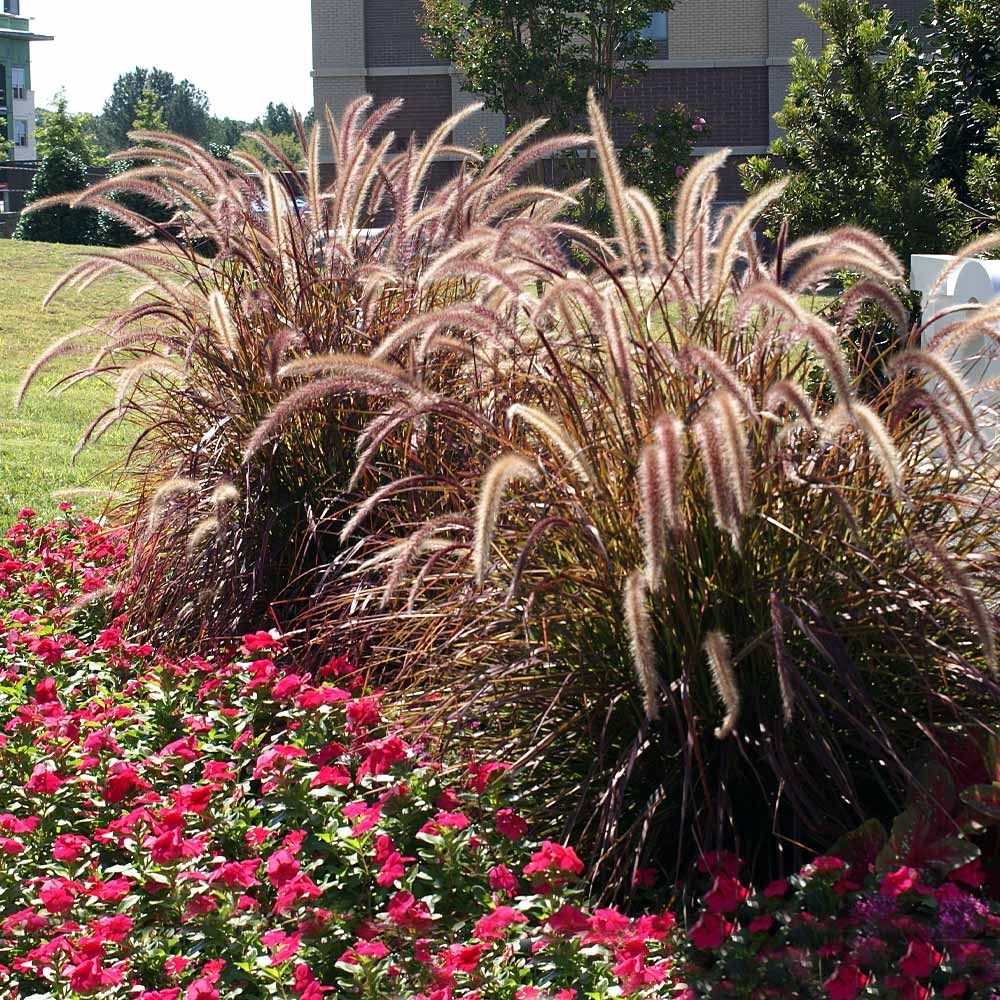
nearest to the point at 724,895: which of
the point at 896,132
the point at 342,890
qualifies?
the point at 342,890

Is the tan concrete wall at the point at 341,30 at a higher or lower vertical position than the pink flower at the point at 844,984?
higher

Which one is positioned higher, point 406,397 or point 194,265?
point 194,265

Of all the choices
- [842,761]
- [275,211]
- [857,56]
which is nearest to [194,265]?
[275,211]

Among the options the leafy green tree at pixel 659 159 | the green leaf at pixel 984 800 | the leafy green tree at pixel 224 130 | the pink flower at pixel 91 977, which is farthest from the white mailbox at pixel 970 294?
the leafy green tree at pixel 224 130

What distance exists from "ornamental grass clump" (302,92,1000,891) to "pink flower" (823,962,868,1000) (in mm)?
432

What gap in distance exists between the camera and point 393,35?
33.7 m

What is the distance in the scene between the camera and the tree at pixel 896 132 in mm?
8188

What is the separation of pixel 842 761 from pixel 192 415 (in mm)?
2857

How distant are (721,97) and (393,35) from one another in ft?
26.7

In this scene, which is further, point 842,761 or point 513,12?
point 513,12

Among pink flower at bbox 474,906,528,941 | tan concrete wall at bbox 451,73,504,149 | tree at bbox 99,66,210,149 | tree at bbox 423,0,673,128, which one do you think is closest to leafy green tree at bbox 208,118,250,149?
tree at bbox 99,66,210,149

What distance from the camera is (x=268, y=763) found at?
3496mm

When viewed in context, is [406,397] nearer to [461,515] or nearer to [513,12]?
[461,515]

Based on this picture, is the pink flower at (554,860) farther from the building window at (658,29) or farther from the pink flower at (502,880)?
the building window at (658,29)
